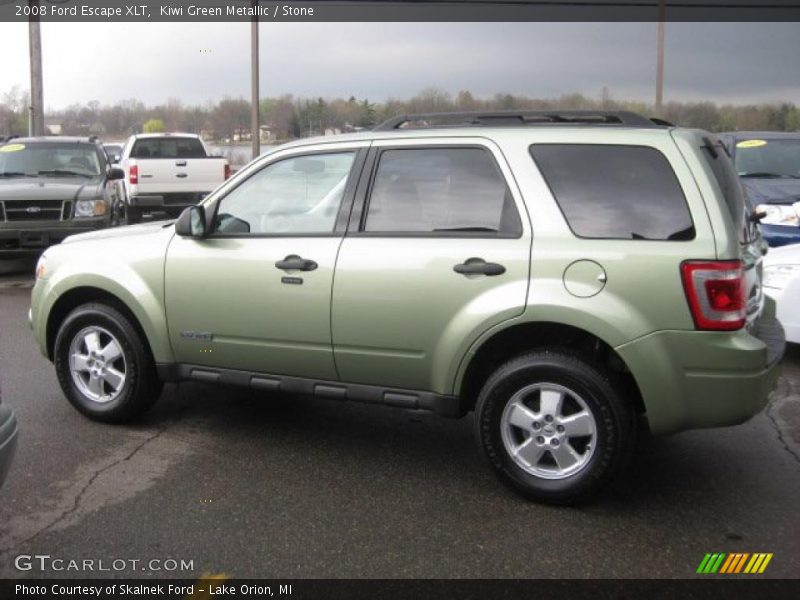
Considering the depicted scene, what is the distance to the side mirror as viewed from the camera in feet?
15.6

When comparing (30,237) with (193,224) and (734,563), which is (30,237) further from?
(734,563)

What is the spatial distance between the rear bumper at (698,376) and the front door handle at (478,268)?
70cm

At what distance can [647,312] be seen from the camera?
3730 mm

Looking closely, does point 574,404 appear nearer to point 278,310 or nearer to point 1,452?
point 278,310

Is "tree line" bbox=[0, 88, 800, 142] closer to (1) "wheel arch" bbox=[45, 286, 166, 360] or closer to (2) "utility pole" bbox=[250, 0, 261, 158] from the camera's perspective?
(2) "utility pole" bbox=[250, 0, 261, 158]

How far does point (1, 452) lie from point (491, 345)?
2252mm

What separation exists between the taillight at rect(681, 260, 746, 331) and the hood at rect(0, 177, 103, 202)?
9491mm

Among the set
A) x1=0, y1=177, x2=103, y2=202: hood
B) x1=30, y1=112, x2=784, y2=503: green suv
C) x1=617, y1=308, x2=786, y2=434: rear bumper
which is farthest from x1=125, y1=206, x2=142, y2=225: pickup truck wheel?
x1=617, y1=308, x2=786, y2=434: rear bumper

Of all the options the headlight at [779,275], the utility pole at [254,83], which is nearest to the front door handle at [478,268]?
the headlight at [779,275]

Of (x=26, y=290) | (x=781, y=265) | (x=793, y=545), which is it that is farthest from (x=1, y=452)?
(x=26, y=290)

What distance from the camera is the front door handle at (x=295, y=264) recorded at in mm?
4422

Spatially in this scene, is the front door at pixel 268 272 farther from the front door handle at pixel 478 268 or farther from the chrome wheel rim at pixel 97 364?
the front door handle at pixel 478 268

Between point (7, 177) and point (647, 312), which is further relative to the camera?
point (7, 177)
